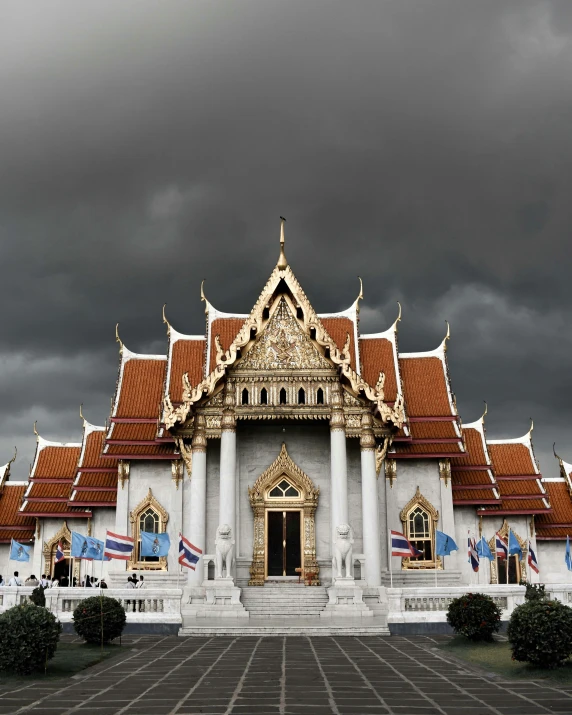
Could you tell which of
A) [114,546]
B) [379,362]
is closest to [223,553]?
[114,546]

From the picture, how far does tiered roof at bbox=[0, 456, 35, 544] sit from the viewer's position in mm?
32656

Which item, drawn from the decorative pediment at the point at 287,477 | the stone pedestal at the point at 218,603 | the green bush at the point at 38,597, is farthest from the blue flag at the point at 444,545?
the green bush at the point at 38,597

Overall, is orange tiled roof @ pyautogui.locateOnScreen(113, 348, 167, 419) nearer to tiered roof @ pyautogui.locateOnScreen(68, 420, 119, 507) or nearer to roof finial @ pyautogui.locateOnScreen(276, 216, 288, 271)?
tiered roof @ pyautogui.locateOnScreen(68, 420, 119, 507)

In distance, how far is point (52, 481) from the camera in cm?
3300

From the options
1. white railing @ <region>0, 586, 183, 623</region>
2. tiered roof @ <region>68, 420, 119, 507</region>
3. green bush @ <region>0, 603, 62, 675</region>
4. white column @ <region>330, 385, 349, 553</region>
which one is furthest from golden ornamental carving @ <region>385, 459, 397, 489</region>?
green bush @ <region>0, 603, 62, 675</region>

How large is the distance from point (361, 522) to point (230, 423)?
18.6 feet

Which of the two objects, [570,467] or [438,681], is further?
[570,467]

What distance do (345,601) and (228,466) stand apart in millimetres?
5458

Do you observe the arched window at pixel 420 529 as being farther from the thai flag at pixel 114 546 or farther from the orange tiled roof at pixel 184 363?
the thai flag at pixel 114 546

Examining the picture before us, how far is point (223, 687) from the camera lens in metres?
12.2

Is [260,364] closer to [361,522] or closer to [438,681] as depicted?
[361,522]

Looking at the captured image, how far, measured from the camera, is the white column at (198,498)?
2511 centimetres

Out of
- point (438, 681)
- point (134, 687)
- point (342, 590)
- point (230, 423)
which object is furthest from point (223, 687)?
point (230, 423)

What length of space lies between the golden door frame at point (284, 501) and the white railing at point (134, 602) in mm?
5072
